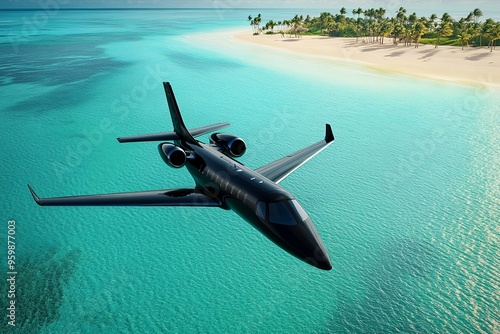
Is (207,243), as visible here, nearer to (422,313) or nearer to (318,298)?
(318,298)

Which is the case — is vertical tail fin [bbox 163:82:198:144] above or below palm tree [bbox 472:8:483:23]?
below

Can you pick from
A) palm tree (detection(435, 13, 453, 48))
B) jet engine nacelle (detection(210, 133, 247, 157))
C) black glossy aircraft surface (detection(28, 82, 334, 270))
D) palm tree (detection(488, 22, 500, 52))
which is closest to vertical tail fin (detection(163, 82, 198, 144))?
black glossy aircraft surface (detection(28, 82, 334, 270))

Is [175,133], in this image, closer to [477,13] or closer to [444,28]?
[444,28]

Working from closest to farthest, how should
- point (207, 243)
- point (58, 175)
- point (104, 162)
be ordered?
point (207, 243)
point (58, 175)
point (104, 162)

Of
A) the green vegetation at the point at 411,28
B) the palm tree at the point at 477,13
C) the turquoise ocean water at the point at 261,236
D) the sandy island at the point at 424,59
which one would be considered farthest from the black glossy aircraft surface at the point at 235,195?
the palm tree at the point at 477,13

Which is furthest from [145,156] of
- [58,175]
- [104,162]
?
[58,175]

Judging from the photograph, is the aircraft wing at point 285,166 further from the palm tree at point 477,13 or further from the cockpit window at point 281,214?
the palm tree at point 477,13

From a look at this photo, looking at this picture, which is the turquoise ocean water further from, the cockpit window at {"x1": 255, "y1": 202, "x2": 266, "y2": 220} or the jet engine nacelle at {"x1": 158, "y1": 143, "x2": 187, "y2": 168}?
the cockpit window at {"x1": 255, "y1": 202, "x2": 266, "y2": 220}
